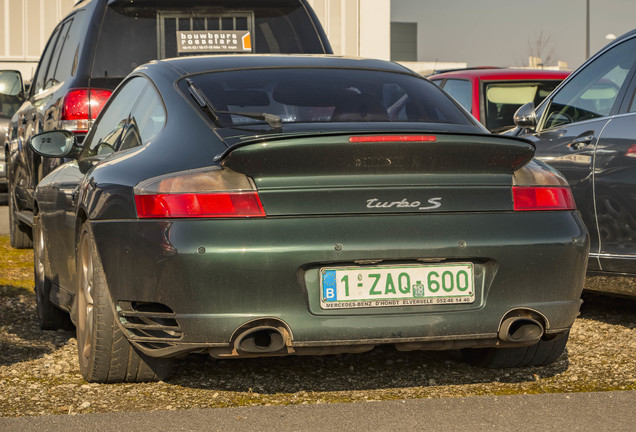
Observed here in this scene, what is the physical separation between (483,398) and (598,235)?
6.74 feet

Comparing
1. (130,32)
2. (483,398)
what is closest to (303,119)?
(483,398)

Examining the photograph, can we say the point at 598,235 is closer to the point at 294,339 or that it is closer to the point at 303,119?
the point at 303,119

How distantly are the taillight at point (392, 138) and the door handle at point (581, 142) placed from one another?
2.44 m

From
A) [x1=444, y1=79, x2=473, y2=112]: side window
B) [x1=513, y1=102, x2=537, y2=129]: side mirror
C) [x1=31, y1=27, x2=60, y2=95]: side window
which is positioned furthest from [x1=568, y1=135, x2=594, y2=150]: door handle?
[x1=31, y1=27, x2=60, y2=95]: side window

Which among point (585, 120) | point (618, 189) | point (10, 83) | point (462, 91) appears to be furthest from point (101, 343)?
point (462, 91)

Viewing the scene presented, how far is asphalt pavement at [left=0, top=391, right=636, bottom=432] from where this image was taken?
4281mm

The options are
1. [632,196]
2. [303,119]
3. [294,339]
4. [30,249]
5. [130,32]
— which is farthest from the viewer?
[30,249]

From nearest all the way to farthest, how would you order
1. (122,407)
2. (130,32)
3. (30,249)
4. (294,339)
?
(294,339) → (122,407) → (130,32) → (30,249)

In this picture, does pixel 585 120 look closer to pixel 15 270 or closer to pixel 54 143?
pixel 54 143

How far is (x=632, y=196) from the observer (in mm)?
6156

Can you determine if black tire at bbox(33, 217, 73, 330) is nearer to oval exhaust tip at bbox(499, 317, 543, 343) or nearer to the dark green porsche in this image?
the dark green porsche

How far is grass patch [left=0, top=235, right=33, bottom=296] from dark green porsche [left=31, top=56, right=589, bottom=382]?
3.07 metres

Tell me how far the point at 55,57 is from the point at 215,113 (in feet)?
17.6

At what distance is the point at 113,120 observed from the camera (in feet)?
19.4
